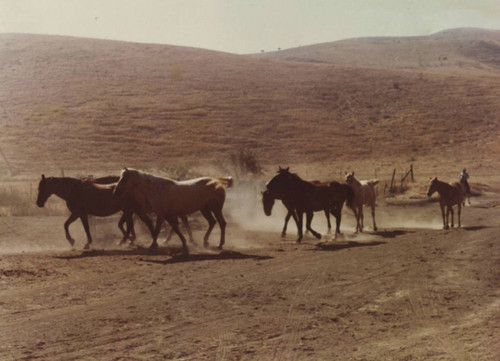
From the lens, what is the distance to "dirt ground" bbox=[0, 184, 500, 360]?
325 inches

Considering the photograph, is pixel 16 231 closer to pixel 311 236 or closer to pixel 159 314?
pixel 311 236

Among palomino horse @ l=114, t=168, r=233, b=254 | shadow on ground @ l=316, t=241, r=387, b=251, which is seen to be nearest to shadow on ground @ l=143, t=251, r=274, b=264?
palomino horse @ l=114, t=168, r=233, b=254

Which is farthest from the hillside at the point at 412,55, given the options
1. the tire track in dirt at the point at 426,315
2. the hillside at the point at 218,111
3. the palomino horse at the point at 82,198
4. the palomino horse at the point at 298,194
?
the tire track in dirt at the point at 426,315

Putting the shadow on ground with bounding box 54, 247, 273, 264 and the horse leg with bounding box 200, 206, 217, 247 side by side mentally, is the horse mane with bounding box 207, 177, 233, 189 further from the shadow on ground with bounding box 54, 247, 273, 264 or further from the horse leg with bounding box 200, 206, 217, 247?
the shadow on ground with bounding box 54, 247, 273, 264

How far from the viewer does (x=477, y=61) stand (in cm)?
15600

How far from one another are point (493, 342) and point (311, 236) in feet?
42.4

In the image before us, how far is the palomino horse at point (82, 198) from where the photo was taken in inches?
705

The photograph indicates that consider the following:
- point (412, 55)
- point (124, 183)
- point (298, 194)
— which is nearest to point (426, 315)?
point (124, 183)

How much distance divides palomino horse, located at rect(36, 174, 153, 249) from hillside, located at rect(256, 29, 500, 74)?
128288mm

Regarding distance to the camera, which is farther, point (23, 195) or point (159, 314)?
point (23, 195)

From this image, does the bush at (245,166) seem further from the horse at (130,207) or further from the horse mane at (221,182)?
the horse mane at (221,182)

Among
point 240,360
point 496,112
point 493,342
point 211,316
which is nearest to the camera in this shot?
point 240,360

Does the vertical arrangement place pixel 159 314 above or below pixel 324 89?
below

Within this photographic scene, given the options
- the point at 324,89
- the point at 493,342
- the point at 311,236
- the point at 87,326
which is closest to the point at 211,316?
the point at 87,326
